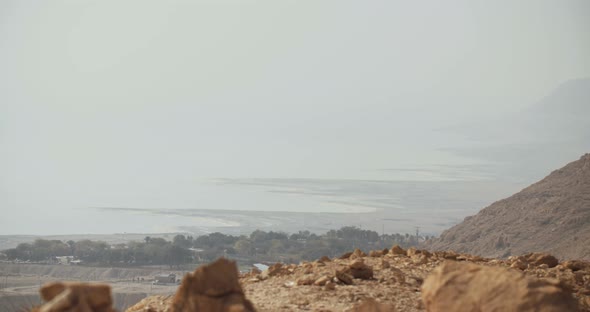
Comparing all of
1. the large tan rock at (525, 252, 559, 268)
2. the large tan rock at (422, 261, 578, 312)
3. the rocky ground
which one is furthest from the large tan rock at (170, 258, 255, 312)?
the large tan rock at (525, 252, 559, 268)

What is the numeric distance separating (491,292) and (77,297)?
167 inches

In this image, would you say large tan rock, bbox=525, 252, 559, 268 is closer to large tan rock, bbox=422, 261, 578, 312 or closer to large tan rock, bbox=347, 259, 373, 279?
large tan rock, bbox=347, 259, 373, 279

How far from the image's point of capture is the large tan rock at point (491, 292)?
827 centimetres

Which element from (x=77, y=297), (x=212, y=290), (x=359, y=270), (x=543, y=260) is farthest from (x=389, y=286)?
(x=77, y=297)

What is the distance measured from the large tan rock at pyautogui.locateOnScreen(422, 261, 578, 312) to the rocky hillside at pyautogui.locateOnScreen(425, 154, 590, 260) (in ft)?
75.4

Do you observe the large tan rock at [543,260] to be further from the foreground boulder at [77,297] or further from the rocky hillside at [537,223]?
the rocky hillside at [537,223]

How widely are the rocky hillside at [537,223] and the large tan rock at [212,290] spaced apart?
2475cm

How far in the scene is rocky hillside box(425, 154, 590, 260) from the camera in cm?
3331

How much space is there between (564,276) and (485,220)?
25.8 m

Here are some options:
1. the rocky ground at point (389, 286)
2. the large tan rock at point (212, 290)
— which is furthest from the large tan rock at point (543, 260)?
the large tan rock at point (212, 290)

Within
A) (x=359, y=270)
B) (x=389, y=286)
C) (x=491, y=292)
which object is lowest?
(x=389, y=286)

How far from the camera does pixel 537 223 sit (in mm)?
35625

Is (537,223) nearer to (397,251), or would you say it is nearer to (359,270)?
(397,251)

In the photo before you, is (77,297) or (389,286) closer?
(77,297)
